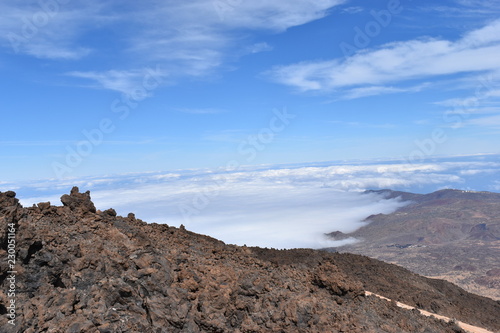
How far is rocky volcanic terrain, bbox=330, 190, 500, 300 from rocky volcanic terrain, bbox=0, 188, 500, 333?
61.9m

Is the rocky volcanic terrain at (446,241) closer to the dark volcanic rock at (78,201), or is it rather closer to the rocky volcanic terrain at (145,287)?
the rocky volcanic terrain at (145,287)

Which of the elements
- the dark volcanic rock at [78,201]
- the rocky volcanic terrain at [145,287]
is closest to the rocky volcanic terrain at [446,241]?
the rocky volcanic terrain at [145,287]

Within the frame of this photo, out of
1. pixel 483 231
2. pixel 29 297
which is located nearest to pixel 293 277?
pixel 29 297

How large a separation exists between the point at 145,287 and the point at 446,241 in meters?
136

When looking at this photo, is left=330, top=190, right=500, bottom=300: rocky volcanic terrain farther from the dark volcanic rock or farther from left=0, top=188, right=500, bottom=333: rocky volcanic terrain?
the dark volcanic rock

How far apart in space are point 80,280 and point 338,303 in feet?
29.7

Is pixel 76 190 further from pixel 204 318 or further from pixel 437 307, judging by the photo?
pixel 437 307

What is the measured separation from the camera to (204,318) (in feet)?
34.5

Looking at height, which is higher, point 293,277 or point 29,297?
point 29,297

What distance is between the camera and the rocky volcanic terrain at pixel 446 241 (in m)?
81.4

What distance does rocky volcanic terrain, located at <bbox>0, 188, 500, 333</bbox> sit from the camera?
9.52m

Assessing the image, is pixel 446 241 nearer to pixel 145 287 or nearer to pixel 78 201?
pixel 78 201

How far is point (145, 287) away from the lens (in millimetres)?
10812

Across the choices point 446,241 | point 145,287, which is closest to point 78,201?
point 145,287
